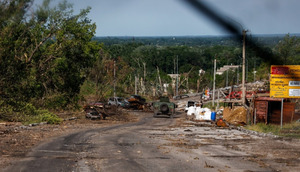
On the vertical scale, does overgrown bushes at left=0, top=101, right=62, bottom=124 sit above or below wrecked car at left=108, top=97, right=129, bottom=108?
above

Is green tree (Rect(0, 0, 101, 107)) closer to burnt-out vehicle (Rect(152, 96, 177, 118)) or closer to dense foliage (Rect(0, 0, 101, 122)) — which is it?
dense foliage (Rect(0, 0, 101, 122))

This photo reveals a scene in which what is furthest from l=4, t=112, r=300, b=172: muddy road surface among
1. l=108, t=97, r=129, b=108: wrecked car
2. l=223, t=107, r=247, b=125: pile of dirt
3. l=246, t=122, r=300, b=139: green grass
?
l=108, t=97, r=129, b=108: wrecked car

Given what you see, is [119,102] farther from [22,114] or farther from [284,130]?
[284,130]

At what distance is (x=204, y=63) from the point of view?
13338 cm

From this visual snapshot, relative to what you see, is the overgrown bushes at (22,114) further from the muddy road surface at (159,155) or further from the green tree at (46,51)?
the muddy road surface at (159,155)

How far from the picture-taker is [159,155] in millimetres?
16844

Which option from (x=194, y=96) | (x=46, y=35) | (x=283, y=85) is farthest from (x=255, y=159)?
(x=194, y=96)

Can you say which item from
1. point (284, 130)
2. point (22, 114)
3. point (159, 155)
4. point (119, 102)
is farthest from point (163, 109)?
point (159, 155)

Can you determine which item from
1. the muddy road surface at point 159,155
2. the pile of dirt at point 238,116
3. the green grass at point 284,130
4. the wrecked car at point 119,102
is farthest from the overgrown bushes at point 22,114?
the wrecked car at point 119,102

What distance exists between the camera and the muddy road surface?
14055 millimetres

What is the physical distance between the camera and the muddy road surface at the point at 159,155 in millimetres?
14055

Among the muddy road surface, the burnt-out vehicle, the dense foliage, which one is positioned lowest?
the burnt-out vehicle

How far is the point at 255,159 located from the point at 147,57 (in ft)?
375

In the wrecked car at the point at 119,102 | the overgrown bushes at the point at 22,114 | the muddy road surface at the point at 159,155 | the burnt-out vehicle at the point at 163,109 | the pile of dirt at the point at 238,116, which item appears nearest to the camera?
the muddy road surface at the point at 159,155
